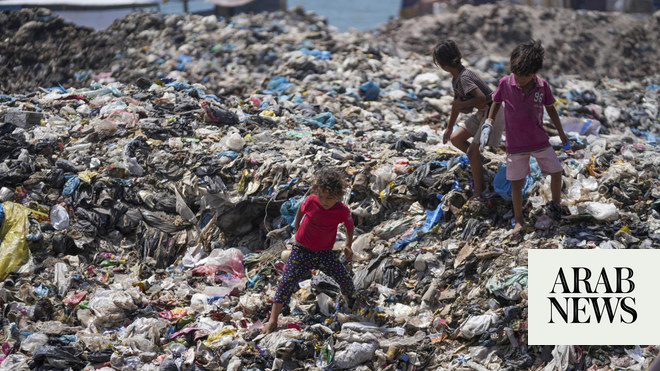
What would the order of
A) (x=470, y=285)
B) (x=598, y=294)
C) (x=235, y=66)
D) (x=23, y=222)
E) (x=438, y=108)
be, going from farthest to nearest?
(x=235, y=66) → (x=438, y=108) → (x=23, y=222) → (x=470, y=285) → (x=598, y=294)

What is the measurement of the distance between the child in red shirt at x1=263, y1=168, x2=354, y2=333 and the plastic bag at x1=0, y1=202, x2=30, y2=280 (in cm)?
222

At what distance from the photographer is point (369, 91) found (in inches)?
365

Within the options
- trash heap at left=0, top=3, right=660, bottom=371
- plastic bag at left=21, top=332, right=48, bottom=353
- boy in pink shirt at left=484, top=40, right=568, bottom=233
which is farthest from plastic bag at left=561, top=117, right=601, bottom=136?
plastic bag at left=21, top=332, right=48, bottom=353

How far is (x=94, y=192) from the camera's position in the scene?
227 inches

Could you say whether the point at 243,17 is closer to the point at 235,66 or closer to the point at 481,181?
the point at 235,66

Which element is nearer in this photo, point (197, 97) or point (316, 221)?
point (316, 221)

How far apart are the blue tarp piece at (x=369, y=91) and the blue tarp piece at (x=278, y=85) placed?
115 centimetres

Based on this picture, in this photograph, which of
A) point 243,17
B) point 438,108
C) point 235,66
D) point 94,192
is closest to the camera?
point 94,192

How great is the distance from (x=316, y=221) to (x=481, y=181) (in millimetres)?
1479

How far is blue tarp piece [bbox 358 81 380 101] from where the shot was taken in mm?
9250

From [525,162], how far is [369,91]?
511cm

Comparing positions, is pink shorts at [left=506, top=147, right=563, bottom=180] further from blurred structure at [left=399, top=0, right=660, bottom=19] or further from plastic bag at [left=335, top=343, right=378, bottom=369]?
blurred structure at [left=399, top=0, right=660, bottom=19]

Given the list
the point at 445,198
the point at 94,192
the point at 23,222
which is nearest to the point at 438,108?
the point at 445,198

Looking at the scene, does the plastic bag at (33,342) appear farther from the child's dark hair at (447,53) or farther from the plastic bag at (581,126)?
the plastic bag at (581,126)
